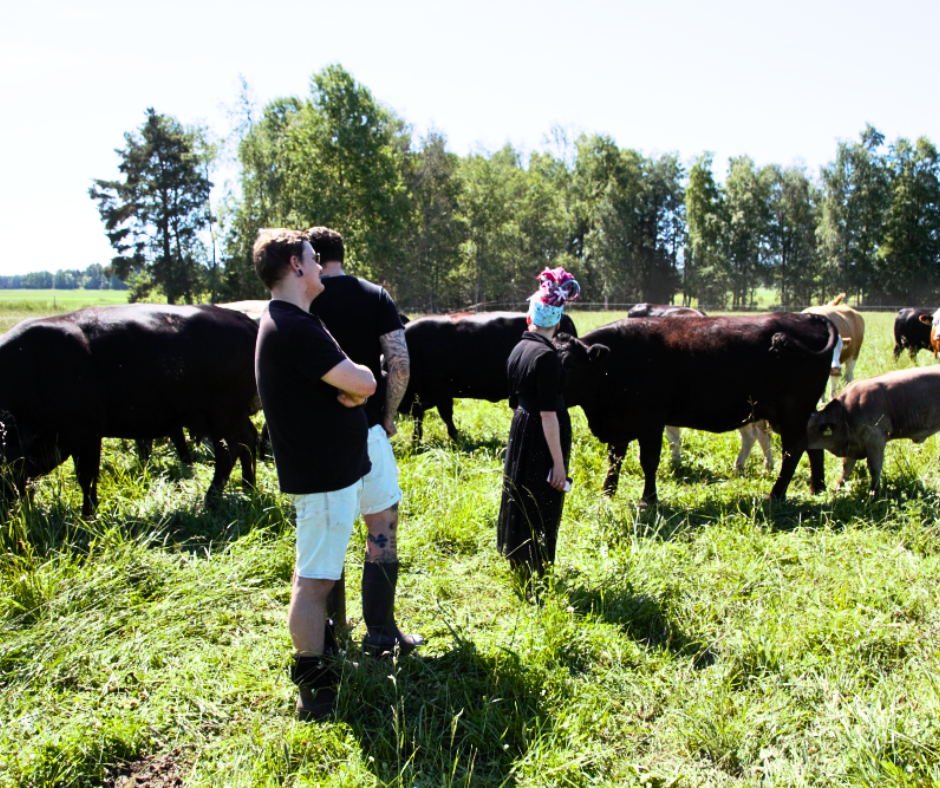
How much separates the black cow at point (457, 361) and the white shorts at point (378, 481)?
5450 millimetres

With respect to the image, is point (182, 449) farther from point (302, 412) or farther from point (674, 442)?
point (674, 442)

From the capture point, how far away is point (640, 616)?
12.5ft

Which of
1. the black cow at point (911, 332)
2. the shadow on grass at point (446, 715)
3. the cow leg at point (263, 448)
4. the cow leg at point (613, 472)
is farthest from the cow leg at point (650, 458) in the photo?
the black cow at point (911, 332)

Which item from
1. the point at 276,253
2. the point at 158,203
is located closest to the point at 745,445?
the point at 276,253

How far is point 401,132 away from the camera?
5088cm

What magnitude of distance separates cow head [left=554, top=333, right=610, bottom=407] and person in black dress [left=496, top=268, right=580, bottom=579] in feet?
4.84

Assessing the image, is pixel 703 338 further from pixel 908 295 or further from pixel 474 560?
pixel 908 295

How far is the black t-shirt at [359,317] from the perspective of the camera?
3.45 m

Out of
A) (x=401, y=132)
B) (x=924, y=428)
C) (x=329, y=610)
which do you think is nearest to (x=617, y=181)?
(x=401, y=132)

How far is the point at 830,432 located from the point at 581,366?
2.46m

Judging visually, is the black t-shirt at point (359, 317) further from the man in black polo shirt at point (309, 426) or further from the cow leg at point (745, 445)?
the cow leg at point (745, 445)

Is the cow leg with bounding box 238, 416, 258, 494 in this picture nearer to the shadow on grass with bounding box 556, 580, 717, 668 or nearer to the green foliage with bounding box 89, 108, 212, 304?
the shadow on grass with bounding box 556, 580, 717, 668

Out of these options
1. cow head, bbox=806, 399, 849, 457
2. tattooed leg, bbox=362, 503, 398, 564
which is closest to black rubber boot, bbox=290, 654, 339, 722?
tattooed leg, bbox=362, 503, 398, 564

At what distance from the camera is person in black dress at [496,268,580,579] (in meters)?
3.90
